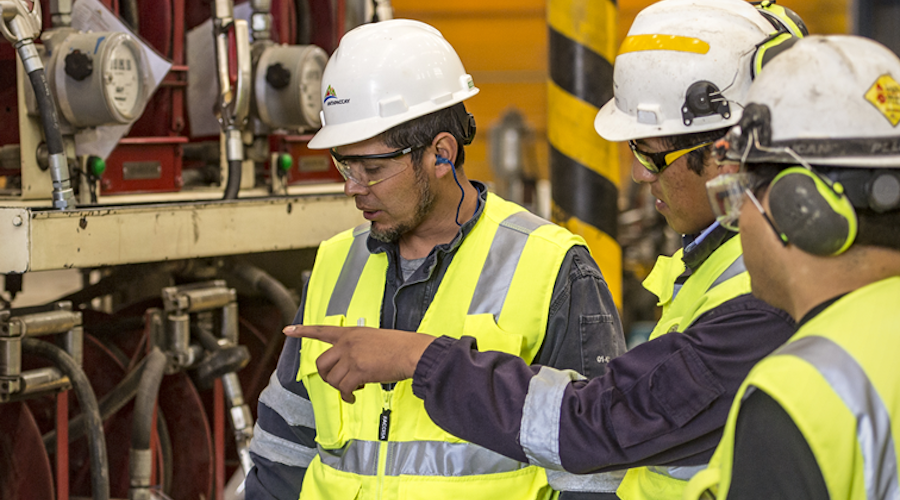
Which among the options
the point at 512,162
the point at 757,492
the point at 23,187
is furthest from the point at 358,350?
the point at 512,162

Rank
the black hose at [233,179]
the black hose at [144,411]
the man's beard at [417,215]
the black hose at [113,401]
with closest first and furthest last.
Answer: the man's beard at [417,215] < the black hose at [144,411] < the black hose at [113,401] < the black hose at [233,179]

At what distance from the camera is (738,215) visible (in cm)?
→ 118

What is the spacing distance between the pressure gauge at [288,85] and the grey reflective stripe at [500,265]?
1.35 metres

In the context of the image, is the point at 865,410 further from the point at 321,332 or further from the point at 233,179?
the point at 233,179

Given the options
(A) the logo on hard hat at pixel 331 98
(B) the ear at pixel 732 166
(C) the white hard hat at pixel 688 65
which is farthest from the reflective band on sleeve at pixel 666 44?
(A) the logo on hard hat at pixel 331 98

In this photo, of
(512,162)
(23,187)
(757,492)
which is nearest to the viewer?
(757,492)

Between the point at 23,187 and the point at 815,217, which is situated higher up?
the point at 815,217

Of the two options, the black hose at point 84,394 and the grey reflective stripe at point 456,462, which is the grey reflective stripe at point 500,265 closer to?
the grey reflective stripe at point 456,462

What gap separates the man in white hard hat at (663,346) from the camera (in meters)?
1.30

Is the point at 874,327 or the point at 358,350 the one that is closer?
the point at 874,327

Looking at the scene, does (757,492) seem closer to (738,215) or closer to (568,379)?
(738,215)

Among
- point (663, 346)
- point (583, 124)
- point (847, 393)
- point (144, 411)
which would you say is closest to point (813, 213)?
point (847, 393)

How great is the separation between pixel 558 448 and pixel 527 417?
0.07m

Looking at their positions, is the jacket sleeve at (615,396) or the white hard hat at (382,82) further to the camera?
the white hard hat at (382,82)
